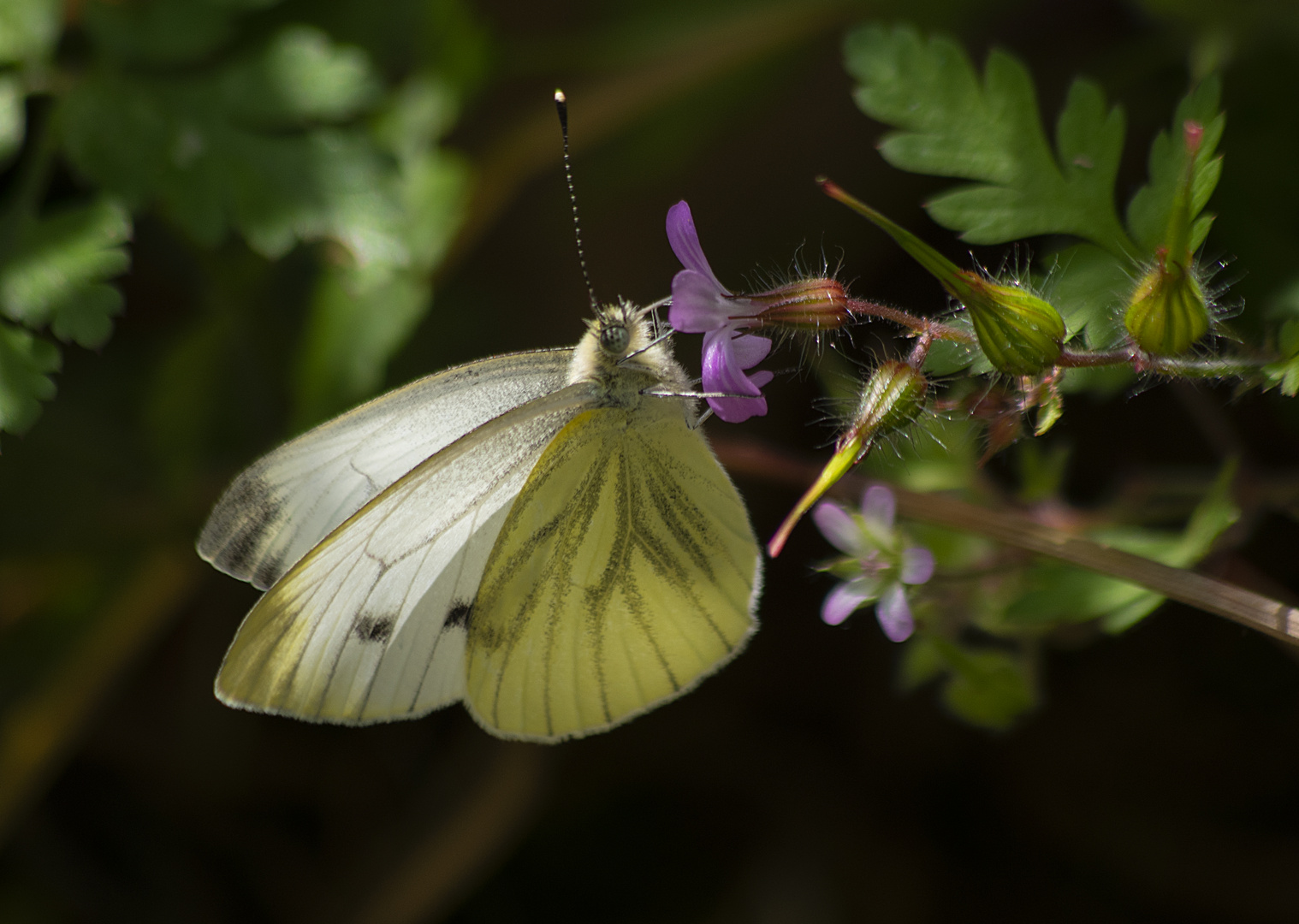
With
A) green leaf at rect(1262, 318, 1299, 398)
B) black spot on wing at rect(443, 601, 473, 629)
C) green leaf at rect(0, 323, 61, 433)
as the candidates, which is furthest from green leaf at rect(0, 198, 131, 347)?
green leaf at rect(1262, 318, 1299, 398)

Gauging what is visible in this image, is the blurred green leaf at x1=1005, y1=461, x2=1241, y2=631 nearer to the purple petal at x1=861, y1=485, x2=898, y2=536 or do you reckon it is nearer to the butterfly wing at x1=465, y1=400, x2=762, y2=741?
the purple petal at x1=861, y1=485, x2=898, y2=536

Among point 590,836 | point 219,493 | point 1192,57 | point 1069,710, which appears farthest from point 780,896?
point 1192,57

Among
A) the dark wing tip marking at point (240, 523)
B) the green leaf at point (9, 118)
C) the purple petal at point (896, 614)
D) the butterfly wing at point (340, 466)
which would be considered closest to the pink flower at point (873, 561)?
the purple petal at point (896, 614)

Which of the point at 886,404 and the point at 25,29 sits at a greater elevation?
the point at 25,29

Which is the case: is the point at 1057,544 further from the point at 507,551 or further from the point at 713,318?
the point at 507,551

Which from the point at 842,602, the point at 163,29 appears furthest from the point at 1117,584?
the point at 163,29

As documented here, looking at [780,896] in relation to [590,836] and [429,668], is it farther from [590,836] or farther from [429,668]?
[429,668]

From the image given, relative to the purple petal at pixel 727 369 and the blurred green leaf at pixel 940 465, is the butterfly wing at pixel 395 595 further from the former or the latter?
the blurred green leaf at pixel 940 465
